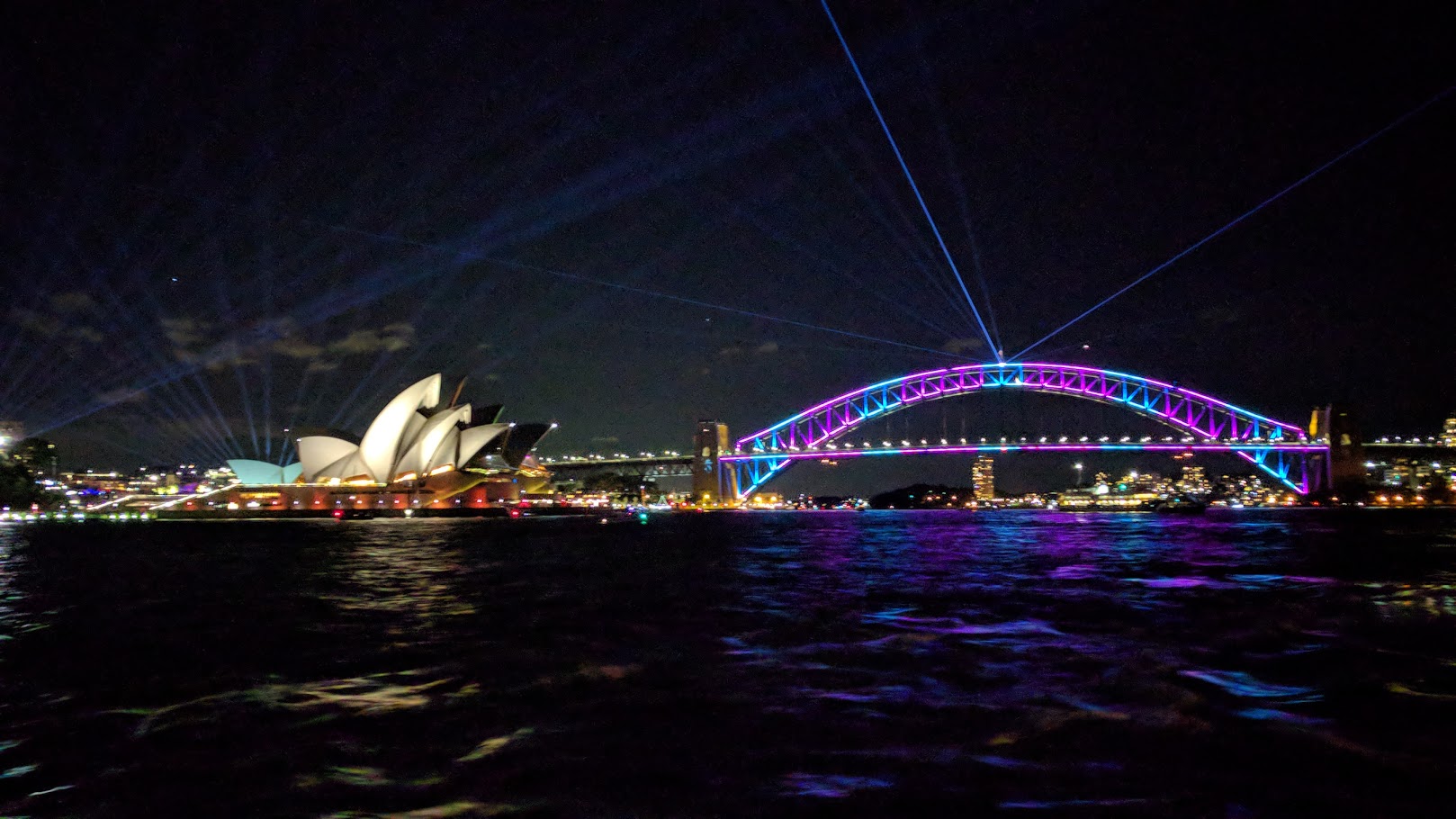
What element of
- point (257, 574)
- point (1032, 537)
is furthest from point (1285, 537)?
point (257, 574)

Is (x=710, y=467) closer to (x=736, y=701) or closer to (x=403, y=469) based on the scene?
(x=403, y=469)

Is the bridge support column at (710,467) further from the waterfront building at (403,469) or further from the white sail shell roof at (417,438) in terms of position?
the white sail shell roof at (417,438)

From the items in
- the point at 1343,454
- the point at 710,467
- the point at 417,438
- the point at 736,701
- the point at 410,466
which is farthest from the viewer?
the point at 710,467

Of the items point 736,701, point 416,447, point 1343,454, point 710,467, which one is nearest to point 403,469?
point 416,447

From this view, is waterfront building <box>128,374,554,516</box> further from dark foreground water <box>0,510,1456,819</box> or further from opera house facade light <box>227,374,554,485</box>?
dark foreground water <box>0,510,1456,819</box>

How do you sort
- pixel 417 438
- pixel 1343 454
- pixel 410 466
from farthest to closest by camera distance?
pixel 1343 454 < pixel 410 466 < pixel 417 438

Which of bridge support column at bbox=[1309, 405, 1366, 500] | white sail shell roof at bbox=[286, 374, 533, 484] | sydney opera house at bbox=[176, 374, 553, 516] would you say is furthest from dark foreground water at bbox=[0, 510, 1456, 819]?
bridge support column at bbox=[1309, 405, 1366, 500]

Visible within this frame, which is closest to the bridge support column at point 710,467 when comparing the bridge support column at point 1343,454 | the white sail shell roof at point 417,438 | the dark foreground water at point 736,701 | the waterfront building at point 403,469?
the waterfront building at point 403,469
